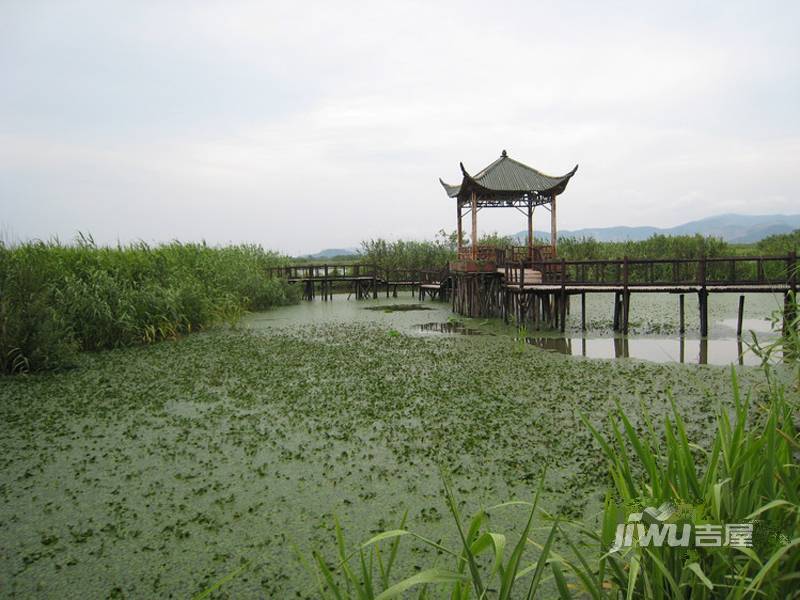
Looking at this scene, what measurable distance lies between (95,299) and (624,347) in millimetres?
9565

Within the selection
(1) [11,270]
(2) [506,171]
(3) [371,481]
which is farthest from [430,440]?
(2) [506,171]

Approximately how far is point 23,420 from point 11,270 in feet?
11.2

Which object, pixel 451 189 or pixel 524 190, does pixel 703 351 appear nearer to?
pixel 524 190

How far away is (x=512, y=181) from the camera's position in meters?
16.0

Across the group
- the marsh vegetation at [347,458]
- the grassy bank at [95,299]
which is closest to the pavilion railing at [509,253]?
the marsh vegetation at [347,458]

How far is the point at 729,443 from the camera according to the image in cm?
222

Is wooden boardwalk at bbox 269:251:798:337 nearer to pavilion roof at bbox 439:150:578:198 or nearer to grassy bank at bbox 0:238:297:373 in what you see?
pavilion roof at bbox 439:150:578:198

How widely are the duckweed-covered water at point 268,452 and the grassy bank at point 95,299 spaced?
2.16 ft

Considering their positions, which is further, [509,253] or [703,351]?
[509,253]

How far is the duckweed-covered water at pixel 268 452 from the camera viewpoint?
339 centimetres

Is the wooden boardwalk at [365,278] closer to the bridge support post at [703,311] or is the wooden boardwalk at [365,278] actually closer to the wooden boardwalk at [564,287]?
the wooden boardwalk at [564,287]

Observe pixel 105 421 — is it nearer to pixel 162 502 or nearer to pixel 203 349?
pixel 162 502

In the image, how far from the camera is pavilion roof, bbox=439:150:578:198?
610 inches

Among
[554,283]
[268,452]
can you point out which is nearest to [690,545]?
[268,452]
